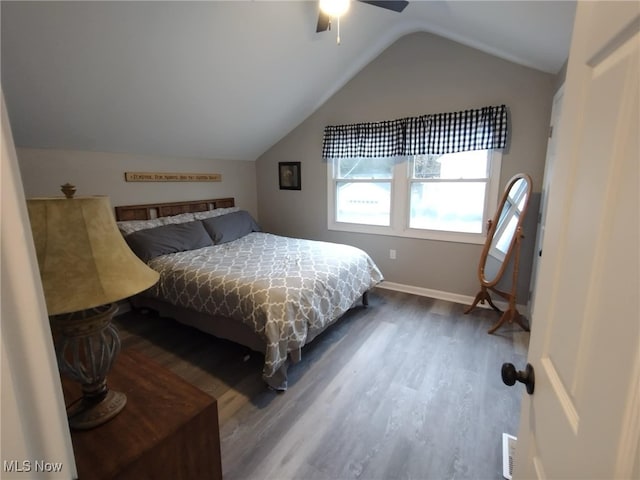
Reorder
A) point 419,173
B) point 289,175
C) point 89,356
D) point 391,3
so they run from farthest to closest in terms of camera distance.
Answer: point 289,175 → point 419,173 → point 391,3 → point 89,356

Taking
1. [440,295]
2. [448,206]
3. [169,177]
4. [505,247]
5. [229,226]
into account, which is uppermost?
[169,177]

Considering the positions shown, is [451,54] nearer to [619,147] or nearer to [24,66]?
[619,147]

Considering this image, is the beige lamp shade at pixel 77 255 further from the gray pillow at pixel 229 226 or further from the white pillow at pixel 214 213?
the white pillow at pixel 214 213

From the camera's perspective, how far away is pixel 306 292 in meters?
2.25

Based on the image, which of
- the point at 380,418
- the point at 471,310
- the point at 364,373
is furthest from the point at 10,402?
the point at 471,310

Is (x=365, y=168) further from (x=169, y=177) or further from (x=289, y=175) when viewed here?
(x=169, y=177)

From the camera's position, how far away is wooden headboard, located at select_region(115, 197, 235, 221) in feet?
10.6

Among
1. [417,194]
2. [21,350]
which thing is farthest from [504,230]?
[21,350]

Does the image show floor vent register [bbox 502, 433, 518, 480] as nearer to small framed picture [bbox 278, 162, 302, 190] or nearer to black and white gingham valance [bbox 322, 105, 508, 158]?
black and white gingham valance [bbox 322, 105, 508, 158]

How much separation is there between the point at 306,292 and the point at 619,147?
1931 millimetres

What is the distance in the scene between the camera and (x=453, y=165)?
10.8 ft

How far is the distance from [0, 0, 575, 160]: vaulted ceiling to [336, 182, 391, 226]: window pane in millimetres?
1227

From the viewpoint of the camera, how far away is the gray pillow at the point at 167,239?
9.41ft

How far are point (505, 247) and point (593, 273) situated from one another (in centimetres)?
269
